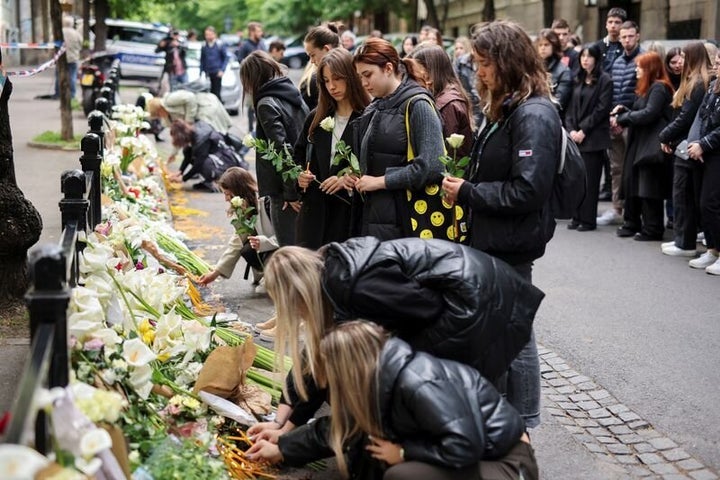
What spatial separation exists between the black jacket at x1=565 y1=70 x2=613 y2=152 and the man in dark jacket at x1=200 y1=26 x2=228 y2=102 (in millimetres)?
11079

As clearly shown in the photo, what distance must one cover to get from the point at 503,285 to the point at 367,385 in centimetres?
75

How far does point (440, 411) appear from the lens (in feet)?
11.4

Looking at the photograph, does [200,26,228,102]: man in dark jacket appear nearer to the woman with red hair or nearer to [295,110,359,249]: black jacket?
the woman with red hair

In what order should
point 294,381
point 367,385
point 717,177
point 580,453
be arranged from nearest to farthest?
point 367,385, point 294,381, point 580,453, point 717,177

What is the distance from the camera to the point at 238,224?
24.3 feet

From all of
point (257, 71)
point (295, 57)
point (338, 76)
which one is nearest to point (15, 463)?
point (338, 76)

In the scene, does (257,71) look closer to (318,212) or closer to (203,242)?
(318,212)

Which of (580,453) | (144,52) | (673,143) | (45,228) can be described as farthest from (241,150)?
(144,52)

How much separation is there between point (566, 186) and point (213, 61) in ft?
54.5

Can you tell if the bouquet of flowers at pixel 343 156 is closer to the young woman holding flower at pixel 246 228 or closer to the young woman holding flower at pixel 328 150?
the young woman holding flower at pixel 328 150

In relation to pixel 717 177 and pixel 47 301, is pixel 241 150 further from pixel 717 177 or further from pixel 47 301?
pixel 47 301

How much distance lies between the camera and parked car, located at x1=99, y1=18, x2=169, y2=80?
28734 mm

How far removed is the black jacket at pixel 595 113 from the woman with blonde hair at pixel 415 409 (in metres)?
7.20

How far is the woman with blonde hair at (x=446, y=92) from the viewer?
20.6 ft
